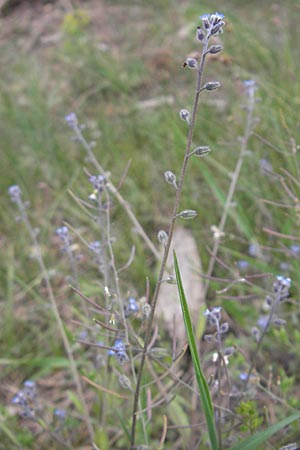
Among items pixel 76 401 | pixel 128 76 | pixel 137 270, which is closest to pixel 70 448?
pixel 76 401

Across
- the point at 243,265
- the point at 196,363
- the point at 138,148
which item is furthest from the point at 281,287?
the point at 138,148

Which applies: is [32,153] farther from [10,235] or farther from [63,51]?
[63,51]

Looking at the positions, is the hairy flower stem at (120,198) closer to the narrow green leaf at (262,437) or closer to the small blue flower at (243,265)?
the small blue flower at (243,265)

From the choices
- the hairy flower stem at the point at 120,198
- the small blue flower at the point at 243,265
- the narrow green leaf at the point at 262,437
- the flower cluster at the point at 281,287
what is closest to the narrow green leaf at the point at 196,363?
the narrow green leaf at the point at 262,437

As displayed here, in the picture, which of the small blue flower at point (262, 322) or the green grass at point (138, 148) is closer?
the small blue flower at point (262, 322)

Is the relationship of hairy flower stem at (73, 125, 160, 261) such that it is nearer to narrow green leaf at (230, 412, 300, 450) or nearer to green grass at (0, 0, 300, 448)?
green grass at (0, 0, 300, 448)

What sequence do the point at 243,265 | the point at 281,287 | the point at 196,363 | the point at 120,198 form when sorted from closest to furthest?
the point at 196,363 → the point at 281,287 → the point at 120,198 → the point at 243,265

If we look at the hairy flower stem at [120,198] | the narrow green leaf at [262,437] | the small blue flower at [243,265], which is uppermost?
the hairy flower stem at [120,198]

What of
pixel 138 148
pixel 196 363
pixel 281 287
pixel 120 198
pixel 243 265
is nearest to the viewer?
pixel 196 363

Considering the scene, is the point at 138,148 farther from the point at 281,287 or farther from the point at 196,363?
the point at 196,363
